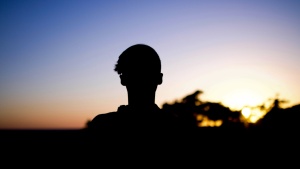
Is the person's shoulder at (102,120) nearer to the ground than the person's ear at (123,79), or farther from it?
nearer to the ground

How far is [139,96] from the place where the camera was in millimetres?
1745

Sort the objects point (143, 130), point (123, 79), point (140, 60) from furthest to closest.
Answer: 1. point (123, 79)
2. point (140, 60)
3. point (143, 130)

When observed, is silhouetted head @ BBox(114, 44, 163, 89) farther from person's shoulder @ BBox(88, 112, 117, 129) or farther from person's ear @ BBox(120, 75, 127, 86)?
person's shoulder @ BBox(88, 112, 117, 129)

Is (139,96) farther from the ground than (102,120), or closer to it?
farther from the ground

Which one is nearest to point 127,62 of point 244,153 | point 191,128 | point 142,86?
point 142,86

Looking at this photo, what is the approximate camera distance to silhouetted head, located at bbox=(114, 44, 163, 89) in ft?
5.68

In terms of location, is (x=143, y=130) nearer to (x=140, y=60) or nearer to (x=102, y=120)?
(x=102, y=120)

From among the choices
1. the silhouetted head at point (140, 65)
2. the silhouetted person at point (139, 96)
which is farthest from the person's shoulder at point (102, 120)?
the silhouetted head at point (140, 65)

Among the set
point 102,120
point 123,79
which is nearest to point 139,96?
point 123,79

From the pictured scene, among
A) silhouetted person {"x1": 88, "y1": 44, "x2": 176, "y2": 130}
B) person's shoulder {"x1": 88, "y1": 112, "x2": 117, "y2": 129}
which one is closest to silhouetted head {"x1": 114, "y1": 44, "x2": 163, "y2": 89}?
silhouetted person {"x1": 88, "y1": 44, "x2": 176, "y2": 130}

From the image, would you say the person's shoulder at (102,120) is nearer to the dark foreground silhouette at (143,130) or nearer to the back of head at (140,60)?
the dark foreground silhouette at (143,130)

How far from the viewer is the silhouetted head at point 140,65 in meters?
1.73

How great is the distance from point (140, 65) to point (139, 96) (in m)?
0.23

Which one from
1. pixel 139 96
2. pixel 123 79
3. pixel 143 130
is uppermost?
pixel 123 79
